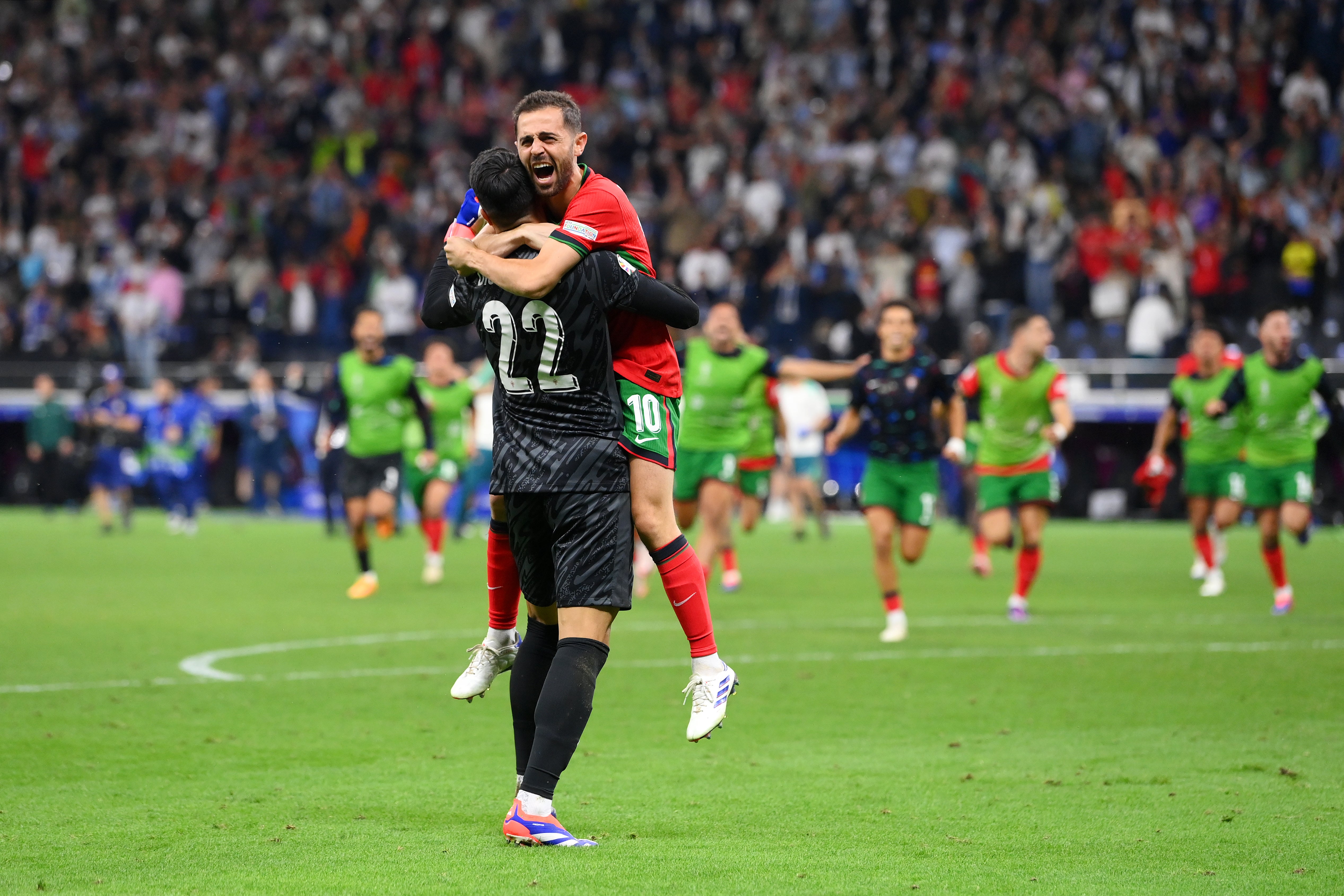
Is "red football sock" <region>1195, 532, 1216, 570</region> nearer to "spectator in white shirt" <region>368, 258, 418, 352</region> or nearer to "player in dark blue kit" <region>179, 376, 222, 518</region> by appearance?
"spectator in white shirt" <region>368, 258, 418, 352</region>

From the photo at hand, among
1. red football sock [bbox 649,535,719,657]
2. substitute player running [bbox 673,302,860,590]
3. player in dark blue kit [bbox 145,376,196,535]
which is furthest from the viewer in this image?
player in dark blue kit [bbox 145,376,196,535]

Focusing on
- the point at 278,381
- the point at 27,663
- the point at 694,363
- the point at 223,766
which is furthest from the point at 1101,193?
the point at 223,766

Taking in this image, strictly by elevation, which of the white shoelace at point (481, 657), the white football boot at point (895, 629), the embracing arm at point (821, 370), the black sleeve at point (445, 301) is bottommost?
the white football boot at point (895, 629)

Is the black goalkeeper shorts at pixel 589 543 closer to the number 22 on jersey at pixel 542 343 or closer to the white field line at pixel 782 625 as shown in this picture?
the number 22 on jersey at pixel 542 343

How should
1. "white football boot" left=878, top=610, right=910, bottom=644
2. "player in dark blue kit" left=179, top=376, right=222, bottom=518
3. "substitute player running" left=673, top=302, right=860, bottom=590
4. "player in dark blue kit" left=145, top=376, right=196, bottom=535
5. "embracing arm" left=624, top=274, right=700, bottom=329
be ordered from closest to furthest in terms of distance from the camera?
"embracing arm" left=624, top=274, right=700, bottom=329
"white football boot" left=878, top=610, right=910, bottom=644
"substitute player running" left=673, top=302, right=860, bottom=590
"player in dark blue kit" left=145, top=376, right=196, bottom=535
"player in dark blue kit" left=179, top=376, right=222, bottom=518

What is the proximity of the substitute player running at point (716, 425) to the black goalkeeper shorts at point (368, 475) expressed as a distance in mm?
2697

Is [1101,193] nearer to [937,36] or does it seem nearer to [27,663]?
[937,36]

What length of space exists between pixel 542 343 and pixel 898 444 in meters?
7.07

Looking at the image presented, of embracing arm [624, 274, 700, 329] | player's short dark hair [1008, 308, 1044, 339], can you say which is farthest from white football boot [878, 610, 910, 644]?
embracing arm [624, 274, 700, 329]

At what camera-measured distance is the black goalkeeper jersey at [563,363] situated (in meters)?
5.44

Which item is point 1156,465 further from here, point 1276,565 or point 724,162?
point 724,162

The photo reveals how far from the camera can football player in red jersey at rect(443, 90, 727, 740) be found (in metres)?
5.38

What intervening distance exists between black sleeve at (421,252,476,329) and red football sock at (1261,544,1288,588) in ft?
32.8

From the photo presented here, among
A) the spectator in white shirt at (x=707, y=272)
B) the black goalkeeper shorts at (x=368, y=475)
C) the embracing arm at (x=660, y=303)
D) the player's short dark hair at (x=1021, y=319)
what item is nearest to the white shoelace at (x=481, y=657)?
the embracing arm at (x=660, y=303)
